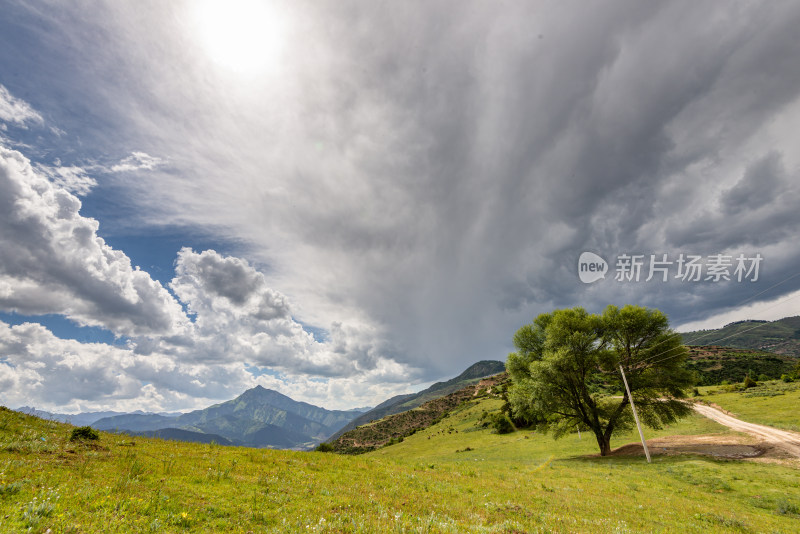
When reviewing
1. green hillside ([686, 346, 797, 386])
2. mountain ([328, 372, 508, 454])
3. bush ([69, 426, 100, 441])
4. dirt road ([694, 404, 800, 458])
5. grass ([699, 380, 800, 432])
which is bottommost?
mountain ([328, 372, 508, 454])

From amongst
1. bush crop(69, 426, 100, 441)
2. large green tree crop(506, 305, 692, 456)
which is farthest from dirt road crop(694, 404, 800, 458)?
bush crop(69, 426, 100, 441)

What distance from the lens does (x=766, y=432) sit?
3559 cm

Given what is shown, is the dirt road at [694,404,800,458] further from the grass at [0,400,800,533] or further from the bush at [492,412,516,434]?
the bush at [492,412,516,434]

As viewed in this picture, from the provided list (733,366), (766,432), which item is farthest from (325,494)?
(733,366)

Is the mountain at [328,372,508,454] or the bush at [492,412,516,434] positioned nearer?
the bush at [492,412,516,434]

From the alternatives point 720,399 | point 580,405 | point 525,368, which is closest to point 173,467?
point 580,405

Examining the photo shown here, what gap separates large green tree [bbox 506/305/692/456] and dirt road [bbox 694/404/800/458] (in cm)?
Answer: 734

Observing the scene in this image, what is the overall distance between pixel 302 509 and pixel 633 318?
135 ft

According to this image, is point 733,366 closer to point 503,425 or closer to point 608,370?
point 503,425

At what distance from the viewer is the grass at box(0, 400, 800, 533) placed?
8.39m

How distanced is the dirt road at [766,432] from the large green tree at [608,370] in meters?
7.34

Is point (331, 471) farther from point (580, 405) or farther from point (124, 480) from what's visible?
point (580, 405)

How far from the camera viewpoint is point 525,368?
4544cm

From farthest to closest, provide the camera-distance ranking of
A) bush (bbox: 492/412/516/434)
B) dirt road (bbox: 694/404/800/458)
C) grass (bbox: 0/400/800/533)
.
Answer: bush (bbox: 492/412/516/434) < dirt road (bbox: 694/404/800/458) < grass (bbox: 0/400/800/533)
